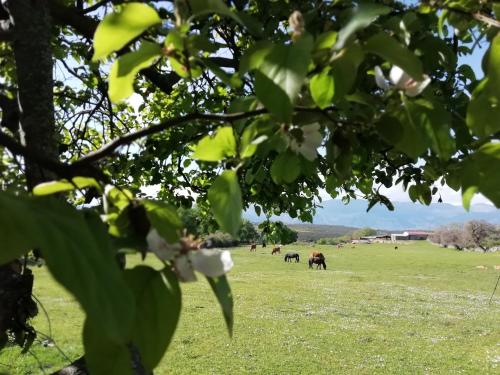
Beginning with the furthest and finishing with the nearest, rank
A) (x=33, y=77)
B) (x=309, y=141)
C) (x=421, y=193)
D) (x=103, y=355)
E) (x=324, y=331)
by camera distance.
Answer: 1. (x=324, y=331)
2. (x=421, y=193)
3. (x=33, y=77)
4. (x=309, y=141)
5. (x=103, y=355)

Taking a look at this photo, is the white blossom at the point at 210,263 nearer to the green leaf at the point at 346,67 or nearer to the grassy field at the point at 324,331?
the green leaf at the point at 346,67

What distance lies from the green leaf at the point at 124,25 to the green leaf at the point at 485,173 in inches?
23.7

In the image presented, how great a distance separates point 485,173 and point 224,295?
0.53 metres

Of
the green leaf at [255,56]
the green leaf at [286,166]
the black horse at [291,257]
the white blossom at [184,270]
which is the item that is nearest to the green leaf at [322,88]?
the green leaf at [255,56]

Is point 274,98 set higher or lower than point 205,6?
lower

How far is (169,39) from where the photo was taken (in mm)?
768

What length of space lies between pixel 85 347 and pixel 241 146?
43 cm

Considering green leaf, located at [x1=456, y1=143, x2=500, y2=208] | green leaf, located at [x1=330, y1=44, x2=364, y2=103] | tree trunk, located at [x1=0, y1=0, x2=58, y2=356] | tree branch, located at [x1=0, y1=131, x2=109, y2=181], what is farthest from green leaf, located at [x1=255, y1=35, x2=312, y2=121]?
tree trunk, located at [x1=0, y1=0, x2=58, y2=356]

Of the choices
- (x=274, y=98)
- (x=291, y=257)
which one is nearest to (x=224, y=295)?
(x=274, y=98)

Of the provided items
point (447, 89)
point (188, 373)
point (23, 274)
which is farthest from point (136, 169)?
point (188, 373)

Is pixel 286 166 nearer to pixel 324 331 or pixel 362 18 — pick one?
pixel 362 18

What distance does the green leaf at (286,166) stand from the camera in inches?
40.8

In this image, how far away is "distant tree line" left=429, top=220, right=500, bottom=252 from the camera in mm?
63838

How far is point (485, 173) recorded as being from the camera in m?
0.86
